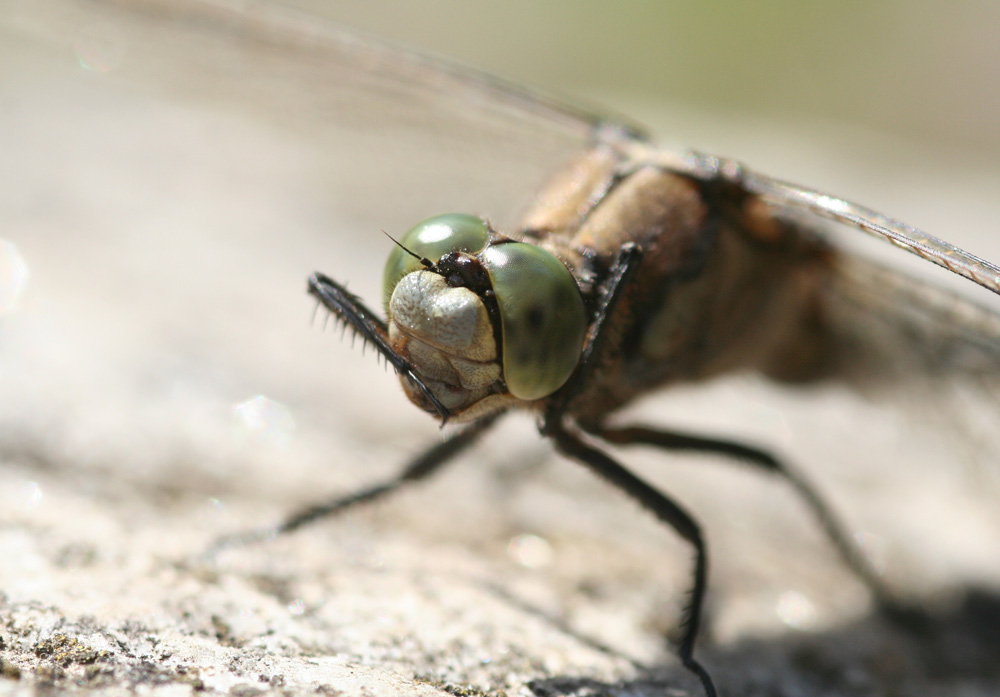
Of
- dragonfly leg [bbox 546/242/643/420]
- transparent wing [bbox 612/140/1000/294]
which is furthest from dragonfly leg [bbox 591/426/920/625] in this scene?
transparent wing [bbox 612/140/1000/294]

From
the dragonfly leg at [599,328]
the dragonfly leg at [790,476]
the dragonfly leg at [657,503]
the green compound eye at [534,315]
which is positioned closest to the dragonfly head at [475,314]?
the green compound eye at [534,315]

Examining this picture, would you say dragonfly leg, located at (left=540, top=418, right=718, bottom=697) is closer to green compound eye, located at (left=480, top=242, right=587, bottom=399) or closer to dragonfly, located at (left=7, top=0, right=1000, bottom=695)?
dragonfly, located at (left=7, top=0, right=1000, bottom=695)

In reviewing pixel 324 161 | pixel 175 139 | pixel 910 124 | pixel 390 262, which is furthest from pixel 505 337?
pixel 910 124

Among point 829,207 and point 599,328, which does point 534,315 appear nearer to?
point 599,328

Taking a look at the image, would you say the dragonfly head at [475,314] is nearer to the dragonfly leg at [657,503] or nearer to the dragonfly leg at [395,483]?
the dragonfly leg at [657,503]

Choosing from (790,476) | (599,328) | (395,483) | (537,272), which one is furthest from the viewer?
(790,476)

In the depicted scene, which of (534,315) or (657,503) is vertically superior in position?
(534,315)

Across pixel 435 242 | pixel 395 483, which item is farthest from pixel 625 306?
pixel 395 483

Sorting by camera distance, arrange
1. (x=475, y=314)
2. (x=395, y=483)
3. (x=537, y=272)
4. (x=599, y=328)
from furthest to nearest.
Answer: (x=395, y=483), (x=599, y=328), (x=537, y=272), (x=475, y=314)
